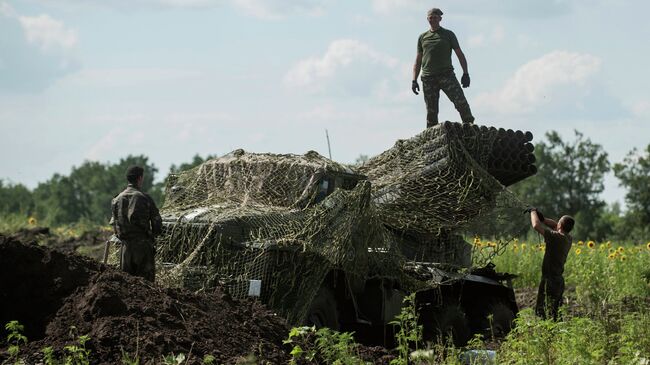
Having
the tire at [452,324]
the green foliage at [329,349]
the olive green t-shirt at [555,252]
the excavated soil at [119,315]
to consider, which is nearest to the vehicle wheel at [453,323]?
the tire at [452,324]

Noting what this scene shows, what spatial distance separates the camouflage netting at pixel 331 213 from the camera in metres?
12.3

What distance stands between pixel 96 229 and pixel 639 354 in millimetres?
22588

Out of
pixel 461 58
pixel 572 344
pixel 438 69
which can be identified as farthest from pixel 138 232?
pixel 461 58

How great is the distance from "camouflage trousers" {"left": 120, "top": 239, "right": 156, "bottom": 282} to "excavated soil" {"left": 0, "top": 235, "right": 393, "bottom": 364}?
61cm

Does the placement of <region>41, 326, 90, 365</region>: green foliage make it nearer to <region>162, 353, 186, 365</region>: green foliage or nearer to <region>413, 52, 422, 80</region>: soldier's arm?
<region>162, 353, 186, 365</region>: green foliage

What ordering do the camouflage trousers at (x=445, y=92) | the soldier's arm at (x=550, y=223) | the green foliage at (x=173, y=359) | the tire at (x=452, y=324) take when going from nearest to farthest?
1. the green foliage at (x=173, y=359)
2. the tire at (x=452, y=324)
3. the soldier's arm at (x=550, y=223)
4. the camouflage trousers at (x=445, y=92)

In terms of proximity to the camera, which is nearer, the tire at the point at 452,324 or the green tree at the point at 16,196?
the tire at the point at 452,324

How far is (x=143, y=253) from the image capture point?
12.3 meters

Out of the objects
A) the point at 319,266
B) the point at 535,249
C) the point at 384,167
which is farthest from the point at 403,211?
the point at 535,249

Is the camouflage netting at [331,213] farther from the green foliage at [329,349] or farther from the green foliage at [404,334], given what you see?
the green foliage at [329,349]

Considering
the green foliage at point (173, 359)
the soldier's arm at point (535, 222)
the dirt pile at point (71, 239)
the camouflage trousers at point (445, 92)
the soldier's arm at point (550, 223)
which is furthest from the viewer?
the dirt pile at point (71, 239)

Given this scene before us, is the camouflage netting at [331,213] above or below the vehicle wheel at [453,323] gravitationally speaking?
above

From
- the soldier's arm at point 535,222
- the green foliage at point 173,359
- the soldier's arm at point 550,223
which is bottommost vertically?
the green foliage at point 173,359

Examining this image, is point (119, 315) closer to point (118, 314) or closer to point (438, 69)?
point (118, 314)
